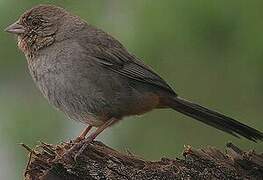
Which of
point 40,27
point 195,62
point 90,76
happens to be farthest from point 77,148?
point 195,62

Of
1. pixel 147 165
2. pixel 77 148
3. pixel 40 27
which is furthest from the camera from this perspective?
pixel 40 27

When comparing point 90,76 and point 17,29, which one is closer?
point 90,76

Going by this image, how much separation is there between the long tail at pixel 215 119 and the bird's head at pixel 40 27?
3.48ft

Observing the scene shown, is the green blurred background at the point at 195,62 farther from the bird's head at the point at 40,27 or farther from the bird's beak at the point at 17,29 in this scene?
the bird's beak at the point at 17,29

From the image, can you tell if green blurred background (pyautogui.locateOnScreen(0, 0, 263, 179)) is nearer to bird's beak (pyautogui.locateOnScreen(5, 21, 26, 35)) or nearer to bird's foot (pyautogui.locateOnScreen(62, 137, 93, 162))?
bird's beak (pyautogui.locateOnScreen(5, 21, 26, 35))

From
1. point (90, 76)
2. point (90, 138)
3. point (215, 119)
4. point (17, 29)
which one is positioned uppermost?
point (17, 29)

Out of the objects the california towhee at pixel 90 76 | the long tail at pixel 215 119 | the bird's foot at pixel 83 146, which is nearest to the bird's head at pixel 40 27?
the california towhee at pixel 90 76

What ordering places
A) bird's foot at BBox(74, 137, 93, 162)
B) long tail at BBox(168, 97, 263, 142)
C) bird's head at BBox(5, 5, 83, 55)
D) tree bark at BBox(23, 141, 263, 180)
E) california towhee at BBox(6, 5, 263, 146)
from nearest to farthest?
tree bark at BBox(23, 141, 263, 180)
bird's foot at BBox(74, 137, 93, 162)
long tail at BBox(168, 97, 263, 142)
california towhee at BBox(6, 5, 263, 146)
bird's head at BBox(5, 5, 83, 55)

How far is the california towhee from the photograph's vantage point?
599 centimetres

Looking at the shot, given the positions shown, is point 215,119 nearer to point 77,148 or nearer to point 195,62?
point 195,62

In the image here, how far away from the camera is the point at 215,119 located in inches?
233

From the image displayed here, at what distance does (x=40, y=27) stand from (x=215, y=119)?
5.36 feet

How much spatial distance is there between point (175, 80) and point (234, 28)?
68 cm

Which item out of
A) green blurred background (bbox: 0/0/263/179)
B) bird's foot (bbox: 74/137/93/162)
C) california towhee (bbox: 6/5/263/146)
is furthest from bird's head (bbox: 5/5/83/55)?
bird's foot (bbox: 74/137/93/162)
